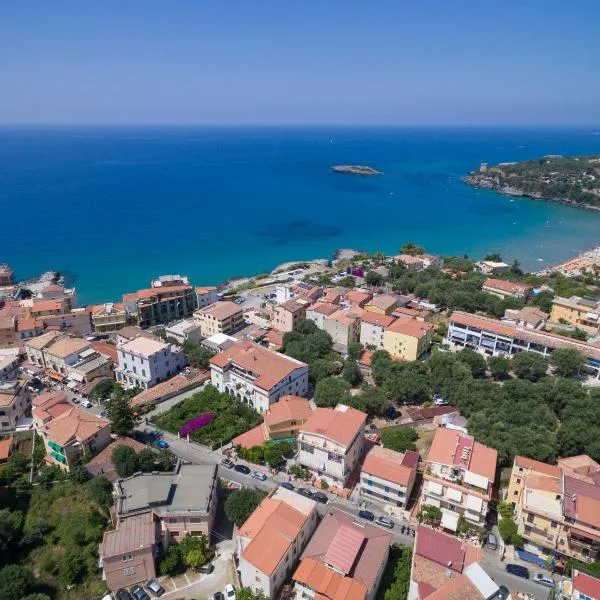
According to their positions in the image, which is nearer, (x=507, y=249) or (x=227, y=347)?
(x=227, y=347)

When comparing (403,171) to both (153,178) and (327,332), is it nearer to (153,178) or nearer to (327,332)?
(153,178)

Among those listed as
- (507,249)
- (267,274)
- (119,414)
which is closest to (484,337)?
(119,414)

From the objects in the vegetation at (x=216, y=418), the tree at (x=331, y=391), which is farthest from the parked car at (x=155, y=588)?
the tree at (x=331, y=391)

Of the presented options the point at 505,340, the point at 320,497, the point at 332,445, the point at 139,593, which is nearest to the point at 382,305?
the point at 505,340

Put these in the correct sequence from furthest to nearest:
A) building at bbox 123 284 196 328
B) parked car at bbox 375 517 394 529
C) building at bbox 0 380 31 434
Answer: building at bbox 123 284 196 328 < building at bbox 0 380 31 434 < parked car at bbox 375 517 394 529

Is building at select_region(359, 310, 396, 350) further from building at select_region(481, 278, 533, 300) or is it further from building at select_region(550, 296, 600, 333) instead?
building at select_region(550, 296, 600, 333)

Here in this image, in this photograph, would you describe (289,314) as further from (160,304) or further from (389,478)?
(389,478)

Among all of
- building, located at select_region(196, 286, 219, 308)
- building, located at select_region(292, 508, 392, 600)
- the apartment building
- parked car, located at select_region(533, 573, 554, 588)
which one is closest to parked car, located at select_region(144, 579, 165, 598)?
building, located at select_region(292, 508, 392, 600)

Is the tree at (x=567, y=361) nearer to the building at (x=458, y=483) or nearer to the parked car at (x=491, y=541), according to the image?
the building at (x=458, y=483)
